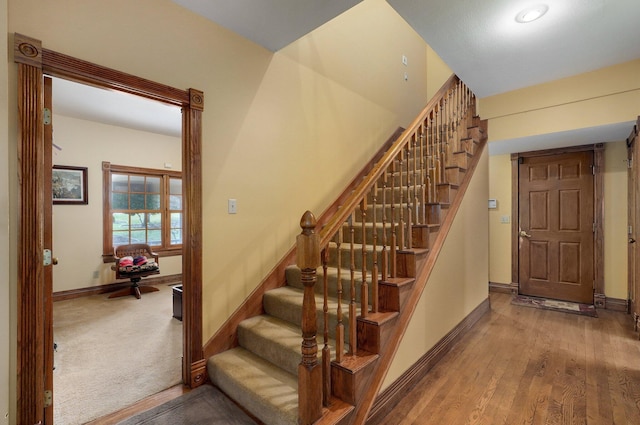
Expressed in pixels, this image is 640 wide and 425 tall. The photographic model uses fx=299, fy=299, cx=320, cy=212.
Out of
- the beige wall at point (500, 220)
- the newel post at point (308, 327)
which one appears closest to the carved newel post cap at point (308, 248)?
the newel post at point (308, 327)

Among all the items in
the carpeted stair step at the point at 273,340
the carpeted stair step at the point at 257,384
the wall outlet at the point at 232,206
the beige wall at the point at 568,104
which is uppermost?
the beige wall at the point at 568,104

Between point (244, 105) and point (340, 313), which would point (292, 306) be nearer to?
point (340, 313)

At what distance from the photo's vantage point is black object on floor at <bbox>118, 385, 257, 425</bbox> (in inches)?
66.4

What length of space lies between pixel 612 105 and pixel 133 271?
5.99m

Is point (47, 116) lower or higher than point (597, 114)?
lower

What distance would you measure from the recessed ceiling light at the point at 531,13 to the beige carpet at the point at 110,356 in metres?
3.50

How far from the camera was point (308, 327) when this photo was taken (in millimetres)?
1465

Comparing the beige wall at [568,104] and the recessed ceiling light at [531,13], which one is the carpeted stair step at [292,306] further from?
the beige wall at [568,104]

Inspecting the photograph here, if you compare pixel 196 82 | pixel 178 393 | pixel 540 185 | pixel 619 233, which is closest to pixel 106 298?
pixel 178 393

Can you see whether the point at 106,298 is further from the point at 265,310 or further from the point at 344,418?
the point at 344,418

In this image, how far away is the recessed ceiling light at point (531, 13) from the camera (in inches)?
79.1

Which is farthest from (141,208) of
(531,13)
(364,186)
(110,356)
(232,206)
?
(531,13)

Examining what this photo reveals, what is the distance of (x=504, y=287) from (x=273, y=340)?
13.1 ft

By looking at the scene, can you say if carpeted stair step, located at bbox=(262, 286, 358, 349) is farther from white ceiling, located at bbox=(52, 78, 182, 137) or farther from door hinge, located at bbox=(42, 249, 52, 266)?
white ceiling, located at bbox=(52, 78, 182, 137)
